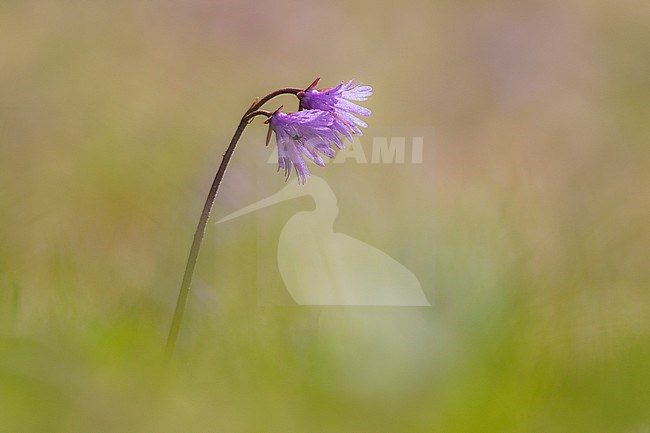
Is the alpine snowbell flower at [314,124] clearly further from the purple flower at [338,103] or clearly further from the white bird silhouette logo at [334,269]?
the white bird silhouette logo at [334,269]

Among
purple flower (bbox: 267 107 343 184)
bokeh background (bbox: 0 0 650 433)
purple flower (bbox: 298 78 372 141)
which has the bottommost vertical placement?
bokeh background (bbox: 0 0 650 433)

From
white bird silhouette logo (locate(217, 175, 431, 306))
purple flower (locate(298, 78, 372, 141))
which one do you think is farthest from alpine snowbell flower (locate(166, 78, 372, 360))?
white bird silhouette logo (locate(217, 175, 431, 306))

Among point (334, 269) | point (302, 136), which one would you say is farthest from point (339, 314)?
point (302, 136)

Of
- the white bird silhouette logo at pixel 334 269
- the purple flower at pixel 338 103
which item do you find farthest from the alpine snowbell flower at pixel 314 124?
the white bird silhouette logo at pixel 334 269

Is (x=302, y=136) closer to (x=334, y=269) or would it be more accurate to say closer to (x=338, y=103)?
(x=338, y=103)

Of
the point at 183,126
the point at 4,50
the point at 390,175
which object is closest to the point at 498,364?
the point at 390,175

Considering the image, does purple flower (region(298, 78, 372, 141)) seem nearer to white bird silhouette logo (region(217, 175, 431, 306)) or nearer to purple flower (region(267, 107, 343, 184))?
purple flower (region(267, 107, 343, 184))
